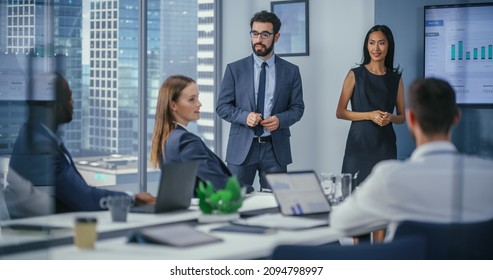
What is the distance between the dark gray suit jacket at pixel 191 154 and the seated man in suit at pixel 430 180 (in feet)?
4.40

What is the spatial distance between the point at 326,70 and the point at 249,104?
3.88ft

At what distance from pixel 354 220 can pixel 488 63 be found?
3322 millimetres

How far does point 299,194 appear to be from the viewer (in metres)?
3.32

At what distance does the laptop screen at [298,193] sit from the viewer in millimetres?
3258

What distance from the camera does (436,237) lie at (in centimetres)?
240

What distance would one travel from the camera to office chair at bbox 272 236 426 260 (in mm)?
2104

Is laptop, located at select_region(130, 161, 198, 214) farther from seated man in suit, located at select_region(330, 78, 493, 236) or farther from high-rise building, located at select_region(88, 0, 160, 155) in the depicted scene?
high-rise building, located at select_region(88, 0, 160, 155)

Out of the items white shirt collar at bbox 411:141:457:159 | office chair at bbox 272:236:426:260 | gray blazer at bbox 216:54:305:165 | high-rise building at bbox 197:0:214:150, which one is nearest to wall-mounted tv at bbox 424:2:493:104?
gray blazer at bbox 216:54:305:165

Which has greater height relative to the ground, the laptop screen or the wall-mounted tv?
the wall-mounted tv

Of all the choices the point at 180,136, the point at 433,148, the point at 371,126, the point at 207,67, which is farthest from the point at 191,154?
the point at 207,67

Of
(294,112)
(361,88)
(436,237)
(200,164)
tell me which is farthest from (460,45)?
(436,237)

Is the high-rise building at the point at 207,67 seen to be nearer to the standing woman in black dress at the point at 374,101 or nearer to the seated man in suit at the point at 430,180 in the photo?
the standing woman in black dress at the point at 374,101

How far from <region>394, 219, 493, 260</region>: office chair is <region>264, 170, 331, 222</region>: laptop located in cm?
80
